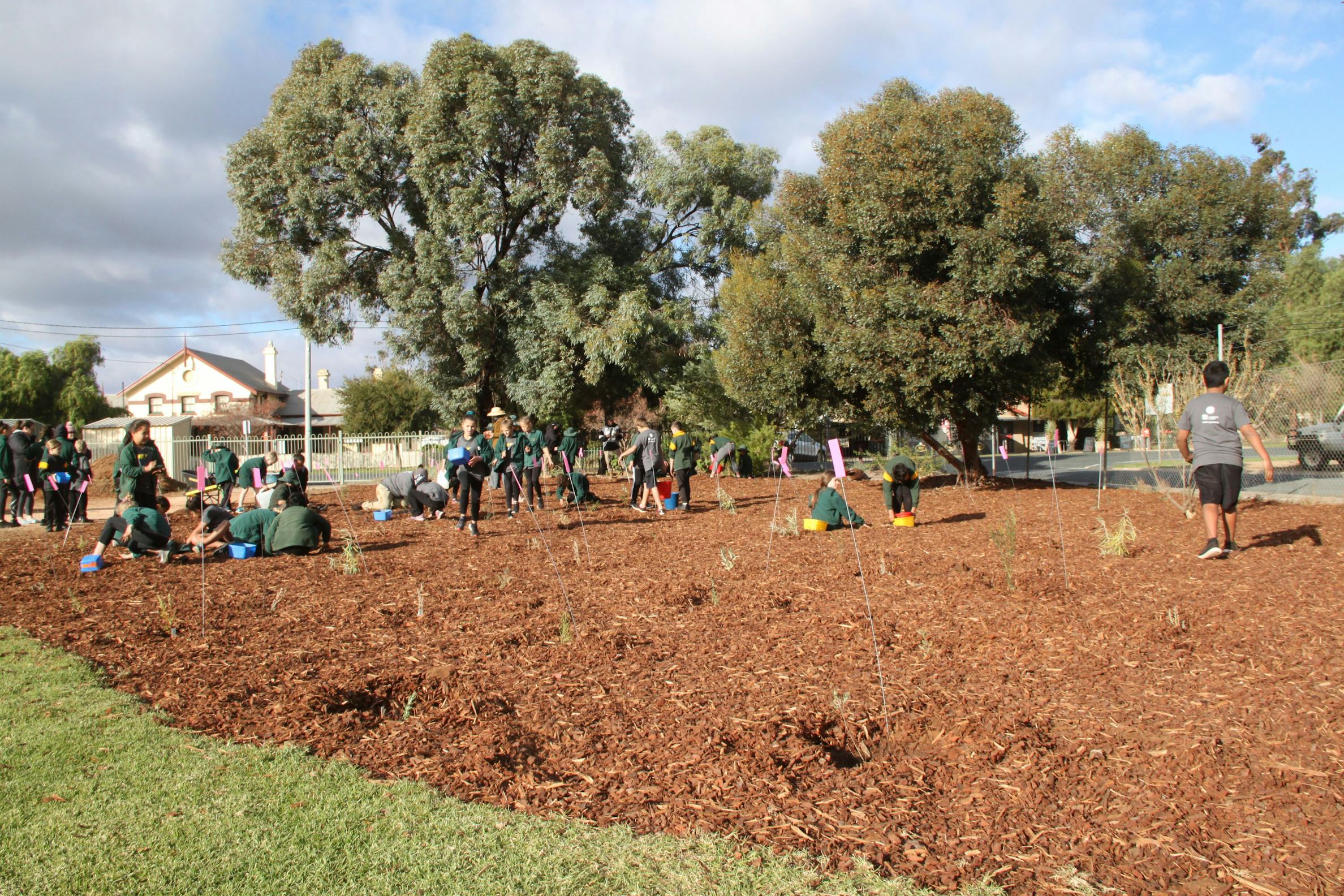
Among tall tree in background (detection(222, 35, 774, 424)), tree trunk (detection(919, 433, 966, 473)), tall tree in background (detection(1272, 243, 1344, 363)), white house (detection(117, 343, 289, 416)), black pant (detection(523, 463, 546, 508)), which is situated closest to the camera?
black pant (detection(523, 463, 546, 508))

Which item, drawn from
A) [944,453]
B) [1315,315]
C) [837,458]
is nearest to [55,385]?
[944,453]

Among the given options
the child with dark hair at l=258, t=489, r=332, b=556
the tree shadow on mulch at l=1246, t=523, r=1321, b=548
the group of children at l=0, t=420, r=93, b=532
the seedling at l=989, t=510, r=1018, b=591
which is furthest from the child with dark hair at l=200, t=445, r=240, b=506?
the tree shadow on mulch at l=1246, t=523, r=1321, b=548

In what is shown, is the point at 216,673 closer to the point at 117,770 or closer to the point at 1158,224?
the point at 117,770

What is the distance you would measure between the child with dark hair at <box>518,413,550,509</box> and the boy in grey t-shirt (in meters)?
8.37

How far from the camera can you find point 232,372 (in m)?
56.9

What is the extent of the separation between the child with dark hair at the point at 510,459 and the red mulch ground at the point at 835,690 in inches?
161

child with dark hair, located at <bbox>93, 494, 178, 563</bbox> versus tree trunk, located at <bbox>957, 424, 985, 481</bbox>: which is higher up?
tree trunk, located at <bbox>957, 424, 985, 481</bbox>

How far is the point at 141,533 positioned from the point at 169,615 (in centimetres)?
367

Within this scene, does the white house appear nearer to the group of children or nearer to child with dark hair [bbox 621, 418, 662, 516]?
the group of children

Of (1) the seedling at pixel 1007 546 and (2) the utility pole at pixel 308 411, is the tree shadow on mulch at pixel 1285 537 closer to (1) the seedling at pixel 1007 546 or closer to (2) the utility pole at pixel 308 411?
(1) the seedling at pixel 1007 546

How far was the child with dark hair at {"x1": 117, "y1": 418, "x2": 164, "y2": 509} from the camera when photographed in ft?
29.9

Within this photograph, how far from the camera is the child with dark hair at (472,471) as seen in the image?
1095cm

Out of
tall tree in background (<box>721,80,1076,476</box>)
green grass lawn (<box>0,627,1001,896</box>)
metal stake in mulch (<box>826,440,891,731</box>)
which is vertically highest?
tall tree in background (<box>721,80,1076,476</box>)

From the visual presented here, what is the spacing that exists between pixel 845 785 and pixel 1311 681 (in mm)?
2846
